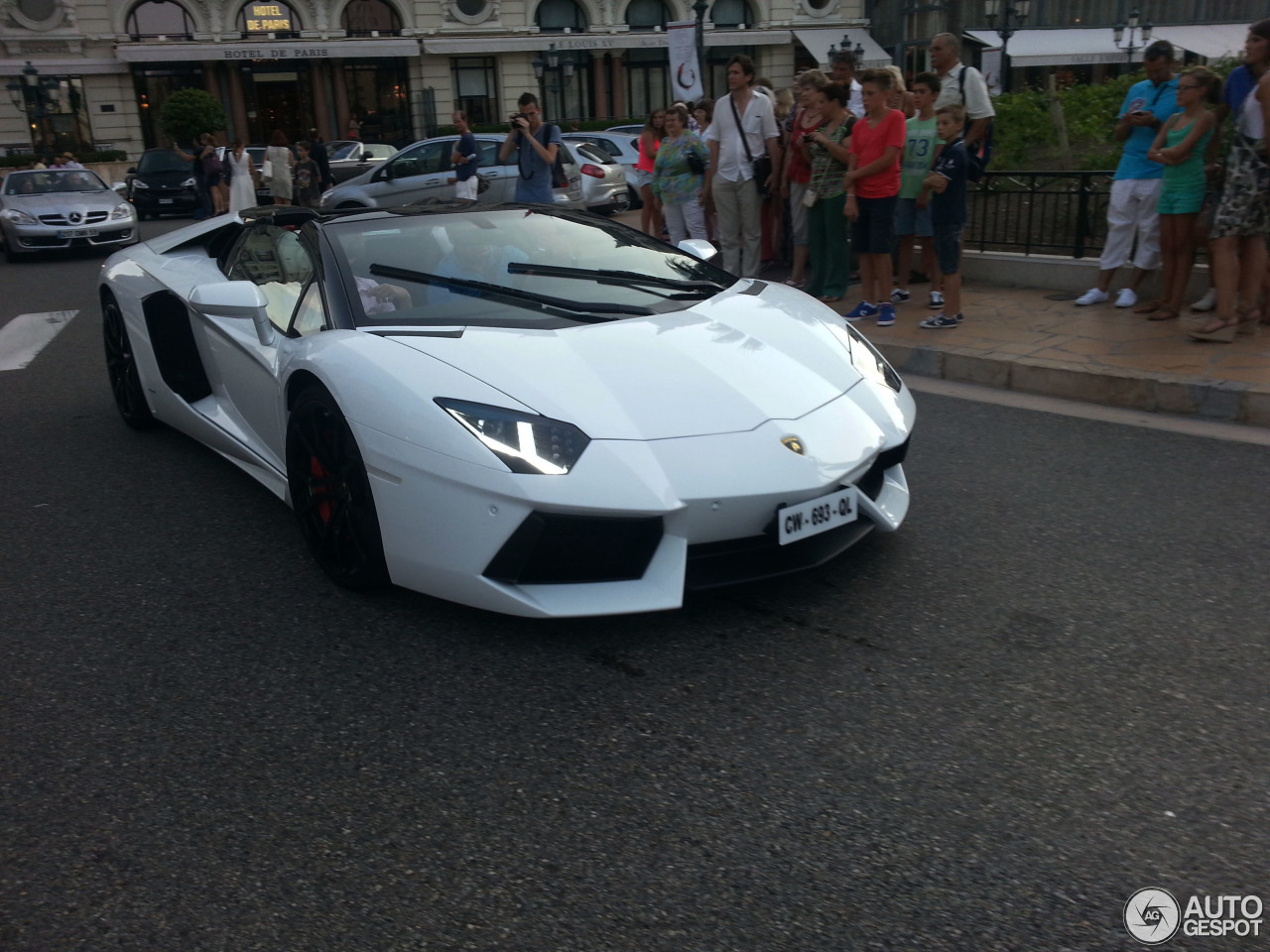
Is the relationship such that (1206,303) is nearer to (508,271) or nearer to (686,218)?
(686,218)

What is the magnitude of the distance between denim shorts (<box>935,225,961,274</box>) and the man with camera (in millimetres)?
4422

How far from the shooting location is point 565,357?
3352mm

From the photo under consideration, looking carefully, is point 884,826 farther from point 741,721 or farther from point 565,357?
point 565,357

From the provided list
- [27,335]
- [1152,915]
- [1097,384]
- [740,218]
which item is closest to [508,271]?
[1152,915]

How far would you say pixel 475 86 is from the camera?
39719 millimetres

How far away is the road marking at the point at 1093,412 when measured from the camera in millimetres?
5137

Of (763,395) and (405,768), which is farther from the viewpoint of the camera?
(763,395)

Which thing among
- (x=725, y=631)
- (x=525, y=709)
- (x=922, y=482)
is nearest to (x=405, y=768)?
(x=525, y=709)

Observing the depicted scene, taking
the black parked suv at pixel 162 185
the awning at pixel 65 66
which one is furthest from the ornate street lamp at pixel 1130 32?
the awning at pixel 65 66

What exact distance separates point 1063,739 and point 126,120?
3999 centimetres

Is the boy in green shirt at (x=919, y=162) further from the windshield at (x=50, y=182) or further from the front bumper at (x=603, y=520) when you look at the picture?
the windshield at (x=50, y=182)

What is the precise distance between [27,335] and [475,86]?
33.3m

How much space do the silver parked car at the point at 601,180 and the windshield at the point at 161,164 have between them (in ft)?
28.7

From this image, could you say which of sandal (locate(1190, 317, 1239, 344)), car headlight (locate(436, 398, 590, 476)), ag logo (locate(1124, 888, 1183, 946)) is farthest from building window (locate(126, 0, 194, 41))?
ag logo (locate(1124, 888, 1183, 946))
